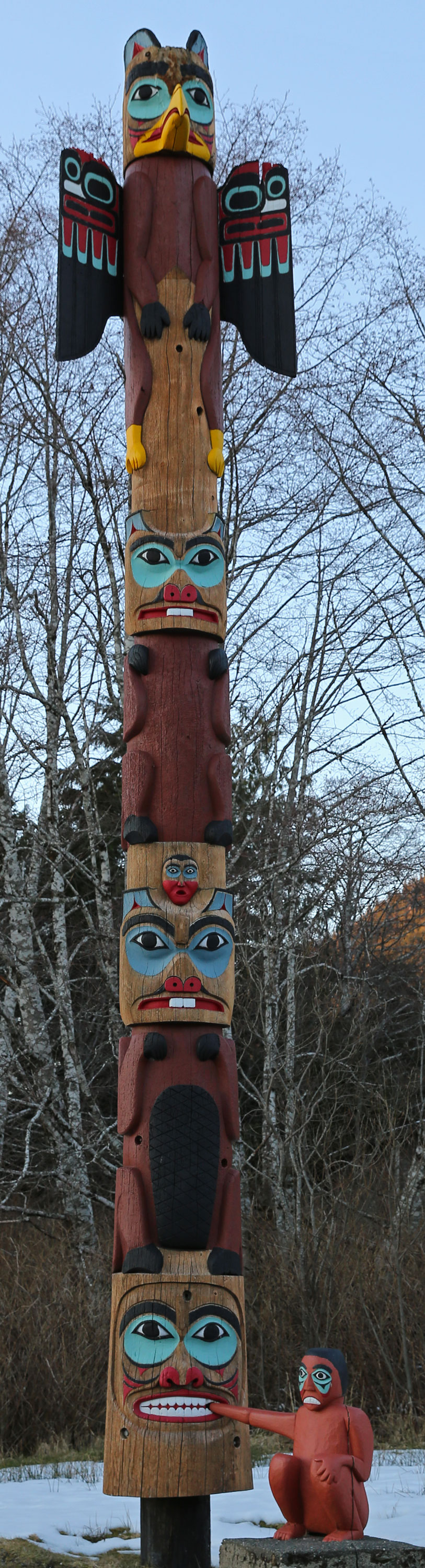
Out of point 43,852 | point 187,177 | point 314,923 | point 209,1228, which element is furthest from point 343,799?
point 209,1228

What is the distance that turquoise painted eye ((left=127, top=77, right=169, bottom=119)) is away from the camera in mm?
6105

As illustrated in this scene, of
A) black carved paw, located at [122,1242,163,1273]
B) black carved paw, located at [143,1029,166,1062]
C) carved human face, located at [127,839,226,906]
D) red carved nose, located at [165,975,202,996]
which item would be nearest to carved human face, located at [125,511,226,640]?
carved human face, located at [127,839,226,906]

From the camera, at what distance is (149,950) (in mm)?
4996

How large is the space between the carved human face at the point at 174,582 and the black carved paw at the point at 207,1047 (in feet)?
5.64

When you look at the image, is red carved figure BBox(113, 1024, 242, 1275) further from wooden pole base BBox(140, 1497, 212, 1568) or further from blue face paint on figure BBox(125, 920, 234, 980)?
wooden pole base BBox(140, 1497, 212, 1568)

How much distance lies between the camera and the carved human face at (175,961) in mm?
4926

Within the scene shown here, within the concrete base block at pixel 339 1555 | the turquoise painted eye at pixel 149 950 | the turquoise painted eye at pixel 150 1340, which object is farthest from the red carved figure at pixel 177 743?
the concrete base block at pixel 339 1555

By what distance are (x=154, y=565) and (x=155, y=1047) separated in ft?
6.71

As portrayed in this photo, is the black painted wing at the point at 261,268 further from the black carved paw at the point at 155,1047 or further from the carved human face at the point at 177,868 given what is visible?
the black carved paw at the point at 155,1047

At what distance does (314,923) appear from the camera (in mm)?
13039

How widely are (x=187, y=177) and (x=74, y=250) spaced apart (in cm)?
67

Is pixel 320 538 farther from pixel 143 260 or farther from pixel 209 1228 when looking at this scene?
pixel 209 1228

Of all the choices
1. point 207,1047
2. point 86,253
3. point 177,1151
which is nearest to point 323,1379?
point 177,1151

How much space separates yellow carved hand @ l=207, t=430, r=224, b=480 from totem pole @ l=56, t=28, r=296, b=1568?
1 centimetres
